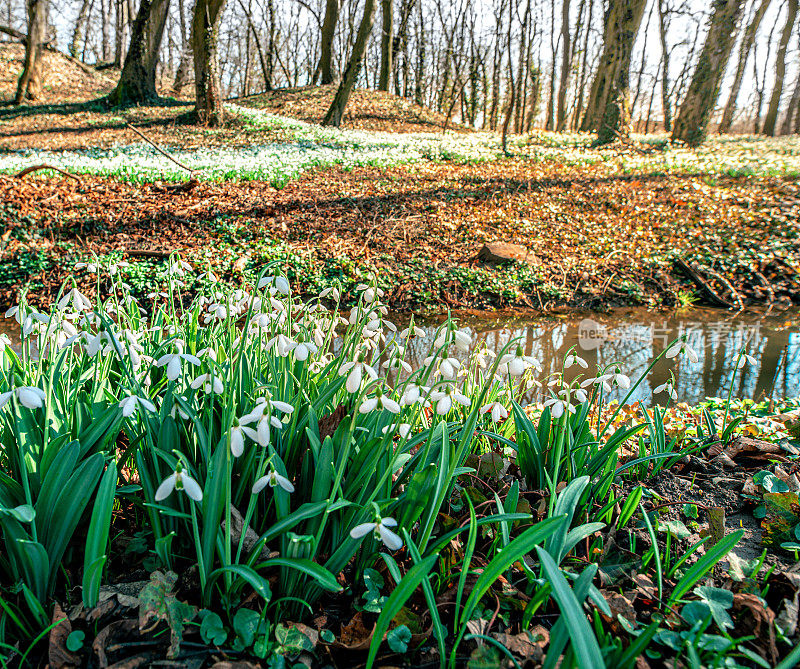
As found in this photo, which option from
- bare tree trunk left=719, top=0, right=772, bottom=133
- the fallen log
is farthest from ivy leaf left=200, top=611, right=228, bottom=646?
bare tree trunk left=719, top=0, right=772, bottom=133

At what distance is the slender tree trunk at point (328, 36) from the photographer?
65.7 ft

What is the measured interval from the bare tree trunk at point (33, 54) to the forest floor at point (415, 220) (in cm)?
534

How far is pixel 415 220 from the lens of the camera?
8.45 meters

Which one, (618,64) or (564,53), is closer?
(618,64)

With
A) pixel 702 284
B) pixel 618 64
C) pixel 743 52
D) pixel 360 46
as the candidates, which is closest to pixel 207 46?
pixel 360 46

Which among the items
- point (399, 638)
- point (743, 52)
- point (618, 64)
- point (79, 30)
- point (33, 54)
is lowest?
point (399, 638)

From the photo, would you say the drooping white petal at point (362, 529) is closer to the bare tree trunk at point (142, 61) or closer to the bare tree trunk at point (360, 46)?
the bare tree trunk at point (360, 46)

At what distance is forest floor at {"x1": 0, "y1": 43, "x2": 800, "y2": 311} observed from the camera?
22.1 feet

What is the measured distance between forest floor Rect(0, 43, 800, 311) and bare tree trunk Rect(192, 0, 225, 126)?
191cm

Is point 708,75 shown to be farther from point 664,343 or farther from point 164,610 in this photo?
point 164,610

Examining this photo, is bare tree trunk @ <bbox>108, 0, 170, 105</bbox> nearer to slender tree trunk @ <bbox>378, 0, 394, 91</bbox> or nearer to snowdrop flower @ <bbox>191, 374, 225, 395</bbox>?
slender tree trunk @ <bbox>378, 0, 394, 91</bbox>

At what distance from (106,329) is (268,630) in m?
1.06

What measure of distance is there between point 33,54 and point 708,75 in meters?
21.9

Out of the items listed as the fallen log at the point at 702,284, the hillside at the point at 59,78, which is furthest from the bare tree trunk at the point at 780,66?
the hillside at the point at 59,78
